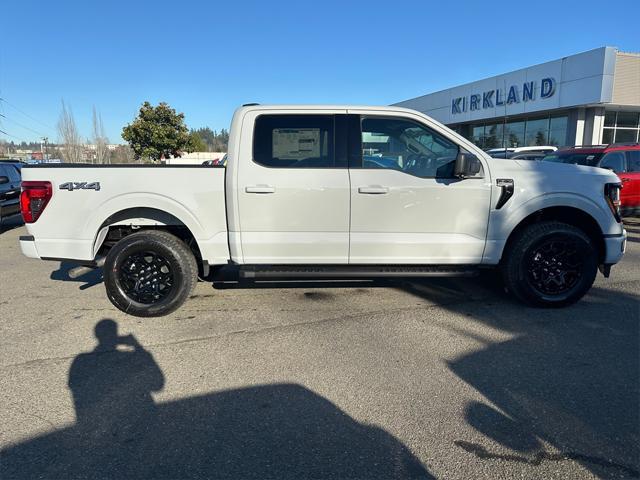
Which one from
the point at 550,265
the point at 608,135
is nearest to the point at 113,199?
the point at 550,265

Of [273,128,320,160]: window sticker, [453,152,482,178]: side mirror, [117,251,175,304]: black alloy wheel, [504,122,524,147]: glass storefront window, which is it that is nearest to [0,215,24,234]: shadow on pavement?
[117,251,175,304]: black alloy wheel

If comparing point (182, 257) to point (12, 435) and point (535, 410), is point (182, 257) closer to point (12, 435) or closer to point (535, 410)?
point (12, 435)

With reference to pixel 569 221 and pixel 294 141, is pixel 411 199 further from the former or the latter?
pixel 569 221

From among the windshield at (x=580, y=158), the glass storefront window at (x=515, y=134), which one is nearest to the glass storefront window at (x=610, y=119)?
the glass storefront window at (x=515, y=134)

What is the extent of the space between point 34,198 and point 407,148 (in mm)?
3812

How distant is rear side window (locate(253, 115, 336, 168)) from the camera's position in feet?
14.2

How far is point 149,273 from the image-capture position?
4473 millimetres

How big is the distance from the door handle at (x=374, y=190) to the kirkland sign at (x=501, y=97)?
70.3 feet

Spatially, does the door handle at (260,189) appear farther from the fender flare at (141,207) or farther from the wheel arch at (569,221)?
the wheel arch at (569,221)

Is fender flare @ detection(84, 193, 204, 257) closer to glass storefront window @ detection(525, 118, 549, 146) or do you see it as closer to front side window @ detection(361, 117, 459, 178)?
front side window @ detection(361, 117, 459, 178)

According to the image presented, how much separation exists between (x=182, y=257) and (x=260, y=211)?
3.10 ft

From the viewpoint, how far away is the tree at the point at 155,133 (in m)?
36.3

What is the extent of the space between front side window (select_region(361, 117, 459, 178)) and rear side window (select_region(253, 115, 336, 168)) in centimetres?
39

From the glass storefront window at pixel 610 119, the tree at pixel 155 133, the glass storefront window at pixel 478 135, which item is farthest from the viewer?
the tree at pixel 155 133
